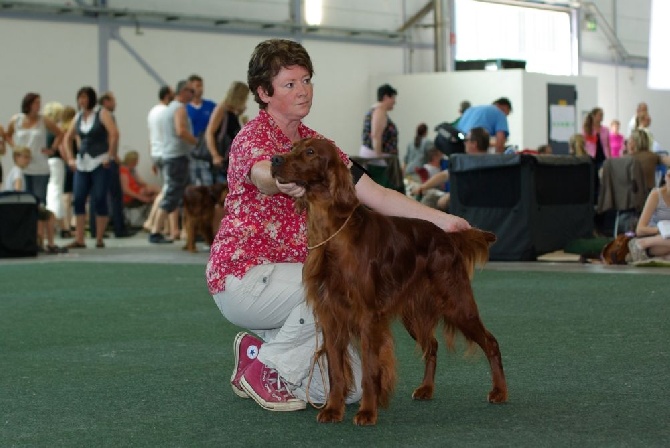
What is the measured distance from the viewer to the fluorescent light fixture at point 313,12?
1794cm

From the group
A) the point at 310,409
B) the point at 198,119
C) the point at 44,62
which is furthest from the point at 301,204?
the point at 44,62

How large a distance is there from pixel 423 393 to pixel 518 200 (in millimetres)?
5600

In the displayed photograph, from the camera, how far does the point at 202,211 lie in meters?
10.5

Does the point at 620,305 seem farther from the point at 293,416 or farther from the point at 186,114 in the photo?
the point at 186,114

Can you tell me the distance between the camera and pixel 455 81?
18.1m

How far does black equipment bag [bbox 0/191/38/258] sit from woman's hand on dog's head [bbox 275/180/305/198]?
7.46 metres

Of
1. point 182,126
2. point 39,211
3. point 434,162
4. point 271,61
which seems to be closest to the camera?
point 271,61

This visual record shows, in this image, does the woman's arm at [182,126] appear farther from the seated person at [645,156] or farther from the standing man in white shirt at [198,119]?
the seated person at [645,156]

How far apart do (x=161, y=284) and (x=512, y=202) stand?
118 inches

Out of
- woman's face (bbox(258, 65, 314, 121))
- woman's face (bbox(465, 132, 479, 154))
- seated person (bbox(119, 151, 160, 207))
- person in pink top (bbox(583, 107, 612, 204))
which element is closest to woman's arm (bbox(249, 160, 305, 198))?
woman's face (bbox(258, 65, 314, 121))

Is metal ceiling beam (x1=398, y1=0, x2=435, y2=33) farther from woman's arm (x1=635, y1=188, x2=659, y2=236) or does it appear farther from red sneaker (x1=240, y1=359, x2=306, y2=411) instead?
red sneaker (x1=240, y1=359, x2=306, y2=411)

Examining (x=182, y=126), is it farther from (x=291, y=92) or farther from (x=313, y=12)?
(x=291, y=92)

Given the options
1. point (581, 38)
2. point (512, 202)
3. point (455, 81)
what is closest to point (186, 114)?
point (512, 202)

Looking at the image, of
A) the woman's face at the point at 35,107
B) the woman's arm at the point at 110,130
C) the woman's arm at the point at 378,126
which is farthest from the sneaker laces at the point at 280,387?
the woman's face at the point at 35,107
